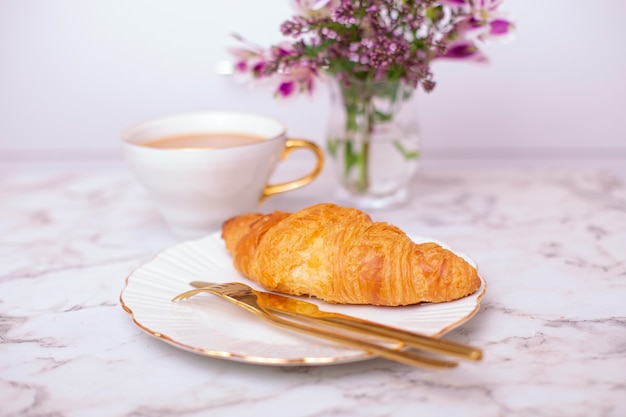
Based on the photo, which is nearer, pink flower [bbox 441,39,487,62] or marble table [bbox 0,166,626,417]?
marble table [bbox 0,166,626,417]

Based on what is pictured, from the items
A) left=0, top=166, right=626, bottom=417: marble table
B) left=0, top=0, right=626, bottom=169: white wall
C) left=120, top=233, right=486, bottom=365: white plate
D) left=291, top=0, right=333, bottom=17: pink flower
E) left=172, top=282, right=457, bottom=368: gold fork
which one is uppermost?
left=291, top=0, right=333, bottom=17: pink flower

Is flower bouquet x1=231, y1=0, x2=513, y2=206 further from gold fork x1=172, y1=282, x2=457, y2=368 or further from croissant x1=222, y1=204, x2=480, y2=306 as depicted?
gold fork x1=172, y1=282, x2=457, y2=368

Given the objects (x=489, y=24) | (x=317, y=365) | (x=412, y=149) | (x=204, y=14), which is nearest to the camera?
Answer: (x=317, y=365)

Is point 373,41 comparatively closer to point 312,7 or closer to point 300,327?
point 312,7

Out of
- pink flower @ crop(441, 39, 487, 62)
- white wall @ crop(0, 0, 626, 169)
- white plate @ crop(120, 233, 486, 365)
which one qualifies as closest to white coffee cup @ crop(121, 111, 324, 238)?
white plate @ crop(120, 233, 486, 365)

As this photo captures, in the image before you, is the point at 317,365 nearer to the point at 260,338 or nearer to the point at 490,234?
the point at 260,338

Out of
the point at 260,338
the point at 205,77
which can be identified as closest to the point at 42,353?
the point at 260,338
